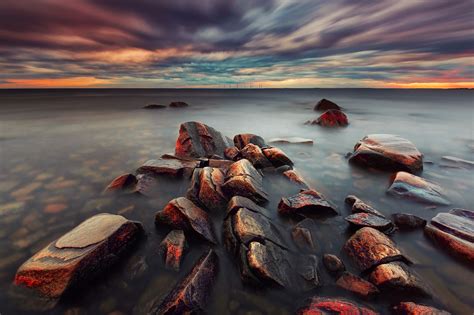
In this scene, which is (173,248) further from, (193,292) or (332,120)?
(332,120)

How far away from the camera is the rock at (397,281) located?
308 centimetres

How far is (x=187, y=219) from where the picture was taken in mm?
4156

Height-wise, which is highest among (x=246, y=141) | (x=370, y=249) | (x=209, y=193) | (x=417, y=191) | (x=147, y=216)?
(x=370, y=249)

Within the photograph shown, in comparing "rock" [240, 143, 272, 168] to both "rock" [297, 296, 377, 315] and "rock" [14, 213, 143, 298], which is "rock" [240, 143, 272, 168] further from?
"rock" [297, 296, 377, 315]

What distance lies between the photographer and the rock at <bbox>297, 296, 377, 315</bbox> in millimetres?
2682

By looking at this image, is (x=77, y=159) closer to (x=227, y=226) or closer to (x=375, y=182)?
(x=227, y=226)

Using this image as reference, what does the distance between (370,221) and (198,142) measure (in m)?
5.85

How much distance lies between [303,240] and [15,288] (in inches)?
160

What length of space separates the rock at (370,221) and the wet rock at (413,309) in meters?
1.55

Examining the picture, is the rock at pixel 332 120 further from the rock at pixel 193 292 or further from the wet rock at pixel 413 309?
the rock at pixel 193 292

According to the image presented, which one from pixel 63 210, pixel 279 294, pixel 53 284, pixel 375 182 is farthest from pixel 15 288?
pixel 375 182

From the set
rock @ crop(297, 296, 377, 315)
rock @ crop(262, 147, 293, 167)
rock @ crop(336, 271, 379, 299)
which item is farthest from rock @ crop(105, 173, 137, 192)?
rock @ crop(336, 271, 379, 299)

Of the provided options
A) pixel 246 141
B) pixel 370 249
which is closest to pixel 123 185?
pixel 246 141

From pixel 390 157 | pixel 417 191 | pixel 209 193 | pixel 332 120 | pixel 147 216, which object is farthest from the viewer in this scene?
pixel 332 120
